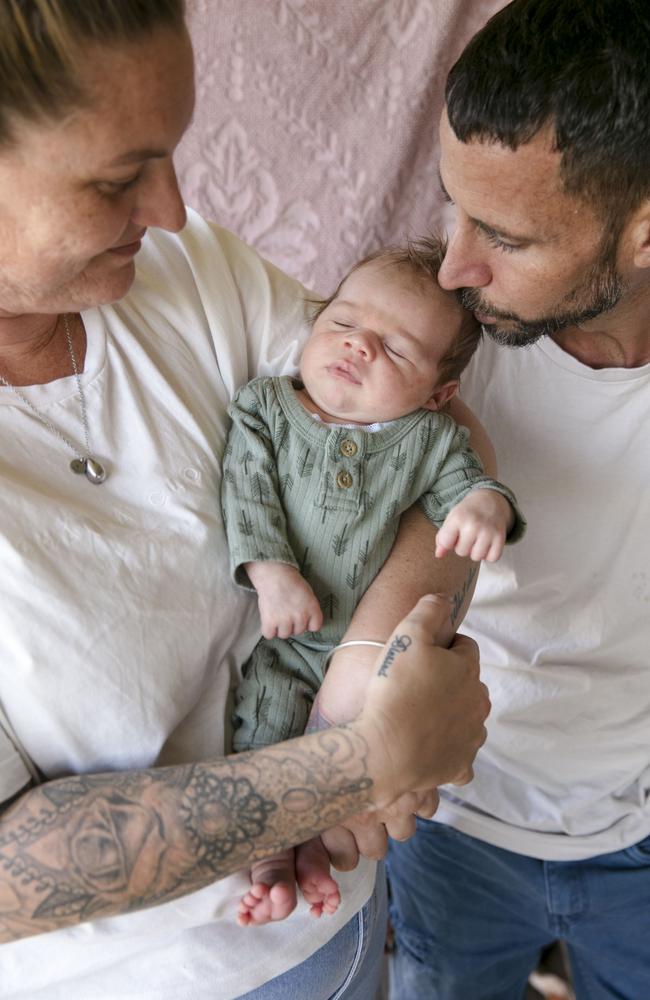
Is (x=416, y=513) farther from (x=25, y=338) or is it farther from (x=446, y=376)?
(x=25, y=338)

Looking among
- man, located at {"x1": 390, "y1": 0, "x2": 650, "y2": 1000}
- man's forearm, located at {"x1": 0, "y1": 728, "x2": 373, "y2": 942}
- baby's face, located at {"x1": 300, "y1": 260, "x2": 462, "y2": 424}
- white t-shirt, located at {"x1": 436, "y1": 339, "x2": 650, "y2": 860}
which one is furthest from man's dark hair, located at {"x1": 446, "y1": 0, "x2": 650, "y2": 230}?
man's forearm, located at {"x1": 0, "y1": 728, "x2": 373, "y2": 942}

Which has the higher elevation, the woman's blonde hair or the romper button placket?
the woman's blonde hair

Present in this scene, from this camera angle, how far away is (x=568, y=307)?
1412 mm

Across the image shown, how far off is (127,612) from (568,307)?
2.55 feet

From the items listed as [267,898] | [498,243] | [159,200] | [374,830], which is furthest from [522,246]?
[267,898]

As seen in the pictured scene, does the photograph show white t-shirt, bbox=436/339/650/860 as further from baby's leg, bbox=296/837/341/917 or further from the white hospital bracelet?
baby's leg, bbox=296/837/341/917

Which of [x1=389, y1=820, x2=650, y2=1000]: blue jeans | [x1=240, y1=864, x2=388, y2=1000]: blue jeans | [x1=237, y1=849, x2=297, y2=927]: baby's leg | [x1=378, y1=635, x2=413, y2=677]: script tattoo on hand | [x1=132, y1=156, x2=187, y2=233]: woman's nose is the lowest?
[x1=389, y1=820, x2=650, y2=1000]: blue jeans

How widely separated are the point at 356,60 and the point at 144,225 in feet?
3.49

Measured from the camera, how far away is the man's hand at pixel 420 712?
3.45 feet

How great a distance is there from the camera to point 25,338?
1.12 m

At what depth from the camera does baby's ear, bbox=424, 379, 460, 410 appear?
1431 mm

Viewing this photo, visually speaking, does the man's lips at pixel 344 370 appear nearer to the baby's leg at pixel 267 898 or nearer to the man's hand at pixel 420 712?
the man's hand at pixel 420 712

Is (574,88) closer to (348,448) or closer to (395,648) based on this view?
(348,448)

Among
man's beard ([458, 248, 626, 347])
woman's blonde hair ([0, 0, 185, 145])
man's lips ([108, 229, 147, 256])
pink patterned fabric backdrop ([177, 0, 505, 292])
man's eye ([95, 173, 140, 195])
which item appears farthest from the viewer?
pink patterned fabric backdrop ([177, 0, 505, 292])
